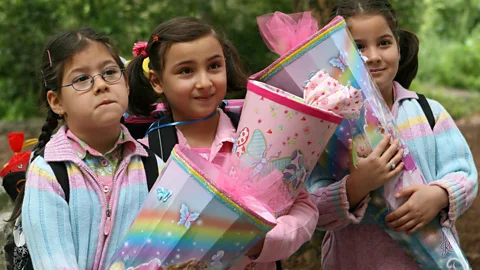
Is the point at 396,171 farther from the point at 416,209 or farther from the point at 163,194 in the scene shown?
the point at 163,194

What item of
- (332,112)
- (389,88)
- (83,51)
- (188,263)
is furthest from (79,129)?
(389,88)

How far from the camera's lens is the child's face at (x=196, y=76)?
266 centimetres

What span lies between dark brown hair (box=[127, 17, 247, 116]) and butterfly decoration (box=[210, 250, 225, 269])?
88 centimetres

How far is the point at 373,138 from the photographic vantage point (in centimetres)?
261

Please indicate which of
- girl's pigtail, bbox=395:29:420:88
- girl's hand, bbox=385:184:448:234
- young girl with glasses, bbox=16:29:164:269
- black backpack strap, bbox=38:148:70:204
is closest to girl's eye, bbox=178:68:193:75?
young girl with glasses, bbox=16:29:164:269

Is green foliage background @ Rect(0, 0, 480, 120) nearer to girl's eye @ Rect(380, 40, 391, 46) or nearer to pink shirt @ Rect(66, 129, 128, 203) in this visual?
girl's eye @ Rect(380, 40, 391, 46)

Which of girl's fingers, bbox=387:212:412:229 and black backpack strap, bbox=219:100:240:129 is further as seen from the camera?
black backpack strap, bbox=219:100:240:129

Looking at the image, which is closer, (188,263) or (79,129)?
(188,263)

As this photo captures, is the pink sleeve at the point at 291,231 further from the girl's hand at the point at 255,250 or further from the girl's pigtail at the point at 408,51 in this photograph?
the girl's pigtail at the point at 408,51

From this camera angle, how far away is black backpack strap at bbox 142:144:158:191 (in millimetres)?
2494

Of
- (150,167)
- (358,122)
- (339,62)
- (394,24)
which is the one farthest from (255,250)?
(394,24)

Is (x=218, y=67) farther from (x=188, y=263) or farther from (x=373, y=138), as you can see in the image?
(x=188, y=263)

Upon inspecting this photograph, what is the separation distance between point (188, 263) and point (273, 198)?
1.29 feet

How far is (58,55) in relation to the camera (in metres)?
2.48
